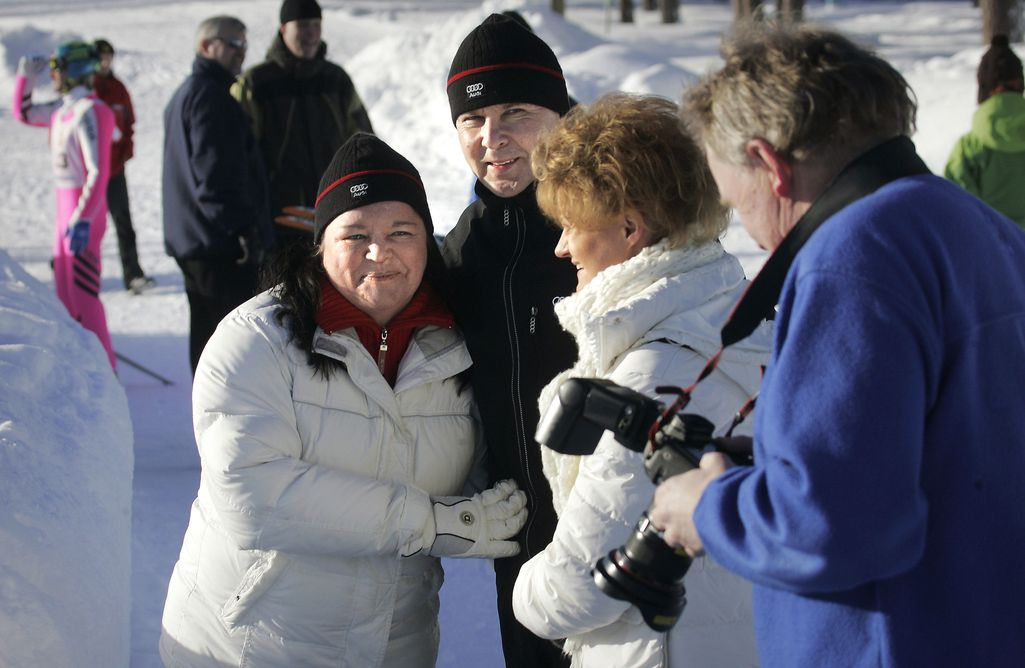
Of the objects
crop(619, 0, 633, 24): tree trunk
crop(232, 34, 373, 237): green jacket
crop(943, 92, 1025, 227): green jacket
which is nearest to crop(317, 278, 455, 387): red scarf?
crop(232, 34, 373, 237): green jacket

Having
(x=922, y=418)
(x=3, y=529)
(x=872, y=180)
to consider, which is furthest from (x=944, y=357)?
(x=3, y=529)

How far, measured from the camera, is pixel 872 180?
135cm

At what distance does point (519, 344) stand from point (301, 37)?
4.27 m

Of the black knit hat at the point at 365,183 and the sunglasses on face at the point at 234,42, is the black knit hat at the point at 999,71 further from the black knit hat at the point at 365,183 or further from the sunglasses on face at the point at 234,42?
the black knit hat at the point at 365,183

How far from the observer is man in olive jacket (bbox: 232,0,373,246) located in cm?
617

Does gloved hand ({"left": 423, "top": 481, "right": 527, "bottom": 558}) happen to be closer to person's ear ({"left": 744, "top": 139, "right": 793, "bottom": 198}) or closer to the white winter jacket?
the white winter jacket

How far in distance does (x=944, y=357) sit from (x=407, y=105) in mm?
14573

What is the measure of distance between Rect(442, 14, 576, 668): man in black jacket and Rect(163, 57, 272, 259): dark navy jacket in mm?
2705

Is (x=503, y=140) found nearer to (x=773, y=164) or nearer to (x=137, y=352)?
(x=773, y=164)

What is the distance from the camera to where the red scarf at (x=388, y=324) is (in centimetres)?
244

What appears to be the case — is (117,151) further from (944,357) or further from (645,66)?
(645,66)

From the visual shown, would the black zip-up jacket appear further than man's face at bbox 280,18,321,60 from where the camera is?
No

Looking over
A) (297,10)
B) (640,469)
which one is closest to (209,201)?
(297,10)

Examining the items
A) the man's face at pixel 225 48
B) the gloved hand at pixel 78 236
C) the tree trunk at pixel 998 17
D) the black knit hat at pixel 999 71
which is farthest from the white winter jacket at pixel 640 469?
the tree trunk at pixel 998 17
